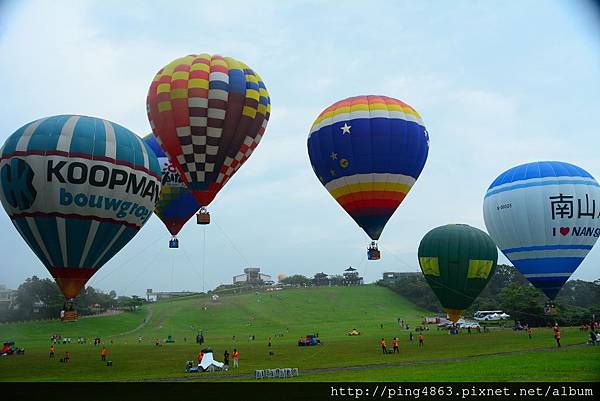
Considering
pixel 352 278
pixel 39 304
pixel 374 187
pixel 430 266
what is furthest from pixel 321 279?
pixel 374 187

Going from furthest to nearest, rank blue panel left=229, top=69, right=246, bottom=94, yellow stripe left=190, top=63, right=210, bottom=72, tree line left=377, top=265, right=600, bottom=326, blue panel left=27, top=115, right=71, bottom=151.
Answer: tree line left=377, top=265, right=600, bottom=326
blue panel left=229, top=69, right=246, bottom=94
yellow stripe left=190, top=63, right=210, bottom=72
blue panel left=27, top=115, right=71, bottom=151

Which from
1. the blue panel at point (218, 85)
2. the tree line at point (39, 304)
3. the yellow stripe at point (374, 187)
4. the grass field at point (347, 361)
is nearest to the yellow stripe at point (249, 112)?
the blue panel at point (218, 85)

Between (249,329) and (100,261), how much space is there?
141ft

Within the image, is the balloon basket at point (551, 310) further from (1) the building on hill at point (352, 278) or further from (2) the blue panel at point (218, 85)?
(1) the building on hill at point (352, 278)

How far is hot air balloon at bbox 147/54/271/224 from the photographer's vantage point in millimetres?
30766

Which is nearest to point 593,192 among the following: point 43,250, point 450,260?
point 450,260

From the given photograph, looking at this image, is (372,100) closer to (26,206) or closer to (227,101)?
(227,101)

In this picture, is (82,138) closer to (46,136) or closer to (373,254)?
(46,136)

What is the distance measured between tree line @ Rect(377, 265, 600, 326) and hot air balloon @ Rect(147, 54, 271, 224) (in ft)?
95.1

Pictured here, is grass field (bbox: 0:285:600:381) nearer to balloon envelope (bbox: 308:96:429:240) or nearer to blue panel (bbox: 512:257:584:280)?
blue panel (bbox: 512:257:584:280)

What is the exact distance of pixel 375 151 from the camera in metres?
31.8

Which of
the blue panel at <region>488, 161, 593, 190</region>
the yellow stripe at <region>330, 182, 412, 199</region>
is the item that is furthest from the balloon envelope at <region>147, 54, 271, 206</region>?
the blue panel at <region>488, 161, 593, 190</region>

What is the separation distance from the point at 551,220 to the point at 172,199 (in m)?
26.3

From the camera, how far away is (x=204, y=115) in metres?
30.7
